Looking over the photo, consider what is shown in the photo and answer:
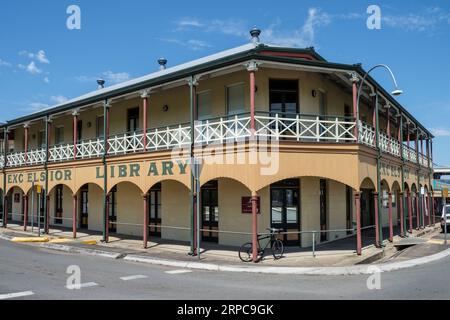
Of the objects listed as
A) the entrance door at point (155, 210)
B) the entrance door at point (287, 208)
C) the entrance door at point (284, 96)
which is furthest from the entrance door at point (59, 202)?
the entrance door at point (284, 96)

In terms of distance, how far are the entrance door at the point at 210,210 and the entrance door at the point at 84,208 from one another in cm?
933

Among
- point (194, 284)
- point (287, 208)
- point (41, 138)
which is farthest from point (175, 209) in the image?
point (41, 138)

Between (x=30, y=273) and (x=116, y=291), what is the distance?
11.9 feet

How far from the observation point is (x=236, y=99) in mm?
16406

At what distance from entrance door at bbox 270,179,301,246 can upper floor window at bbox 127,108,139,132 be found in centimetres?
866

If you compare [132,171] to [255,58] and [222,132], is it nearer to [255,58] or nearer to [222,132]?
[222,132]

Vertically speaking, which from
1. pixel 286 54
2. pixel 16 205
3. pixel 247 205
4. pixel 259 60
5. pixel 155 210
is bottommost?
pixel 16 205

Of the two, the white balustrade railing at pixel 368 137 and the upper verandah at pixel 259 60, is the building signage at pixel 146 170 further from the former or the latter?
the white balustrade railing at pixel 368 137

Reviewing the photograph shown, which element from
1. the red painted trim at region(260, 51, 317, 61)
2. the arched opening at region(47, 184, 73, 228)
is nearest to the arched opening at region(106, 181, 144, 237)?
the arched opening at region(47, 184, 73, 228)

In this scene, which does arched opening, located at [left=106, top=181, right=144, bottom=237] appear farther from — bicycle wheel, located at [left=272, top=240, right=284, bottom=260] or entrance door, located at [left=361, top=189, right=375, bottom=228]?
entrance door, located at [left=361, top=189, right=375, bottom=228]

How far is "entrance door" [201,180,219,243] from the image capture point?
1673 centimetres

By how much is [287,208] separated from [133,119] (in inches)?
384
